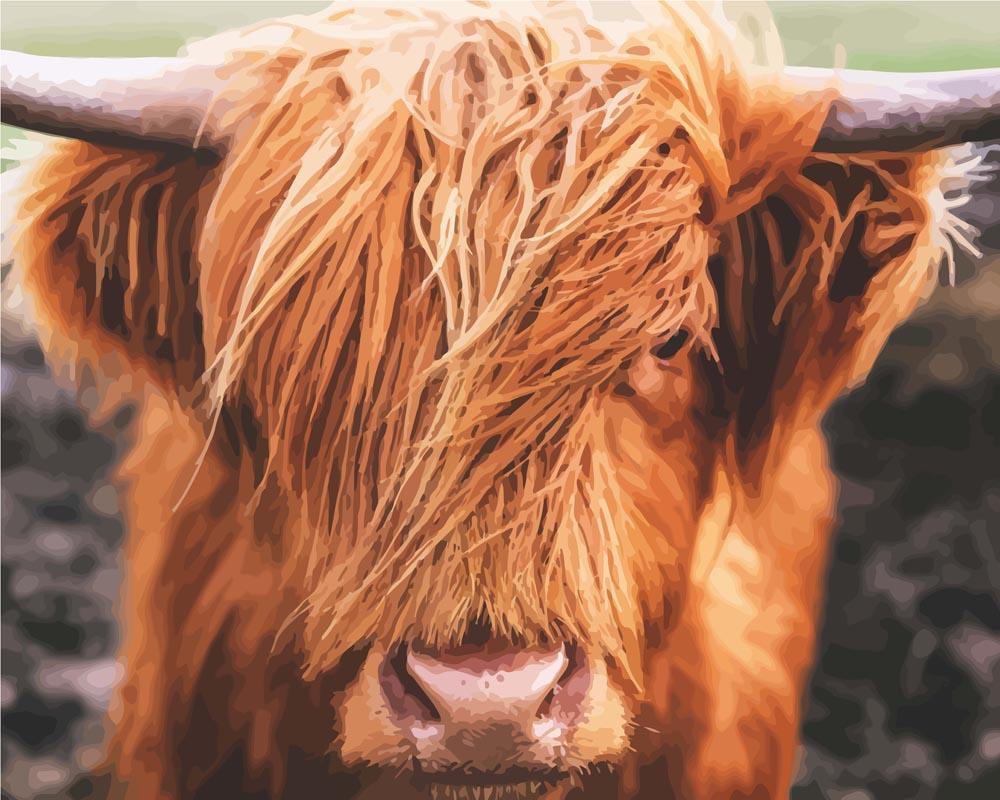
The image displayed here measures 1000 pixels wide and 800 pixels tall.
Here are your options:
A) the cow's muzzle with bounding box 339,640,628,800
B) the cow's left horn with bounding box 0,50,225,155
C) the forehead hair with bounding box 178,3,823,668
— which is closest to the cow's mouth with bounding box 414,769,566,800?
the cow's muzzle with bounding box 339,640,628,800

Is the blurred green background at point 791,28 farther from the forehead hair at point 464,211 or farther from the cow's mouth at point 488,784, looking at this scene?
the cow's mouth at point 488,784

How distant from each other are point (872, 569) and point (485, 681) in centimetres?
32

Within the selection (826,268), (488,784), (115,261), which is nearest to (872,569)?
(826,268)

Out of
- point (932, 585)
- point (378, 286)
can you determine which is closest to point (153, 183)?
point (378, 286)

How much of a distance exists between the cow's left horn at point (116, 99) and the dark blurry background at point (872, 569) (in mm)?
162

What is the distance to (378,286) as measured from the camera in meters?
0.47

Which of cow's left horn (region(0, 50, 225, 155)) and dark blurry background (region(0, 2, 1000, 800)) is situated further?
Answer: dark blurry background (region(0, 2, 1000, 800))

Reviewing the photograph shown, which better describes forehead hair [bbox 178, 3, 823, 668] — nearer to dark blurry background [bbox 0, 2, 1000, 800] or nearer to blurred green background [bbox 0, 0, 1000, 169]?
blurred green background [bbox 0, 0, 1000, 169]

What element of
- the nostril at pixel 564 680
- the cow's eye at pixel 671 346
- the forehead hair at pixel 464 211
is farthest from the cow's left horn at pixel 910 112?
the nostril at pixel 564 680

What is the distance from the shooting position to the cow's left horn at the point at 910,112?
0.46m

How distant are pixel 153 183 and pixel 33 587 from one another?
33 cm

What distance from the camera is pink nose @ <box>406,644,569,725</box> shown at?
1.68 feet

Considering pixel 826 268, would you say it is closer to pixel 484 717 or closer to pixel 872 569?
pixel 872 569

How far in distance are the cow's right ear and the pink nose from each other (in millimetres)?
275
